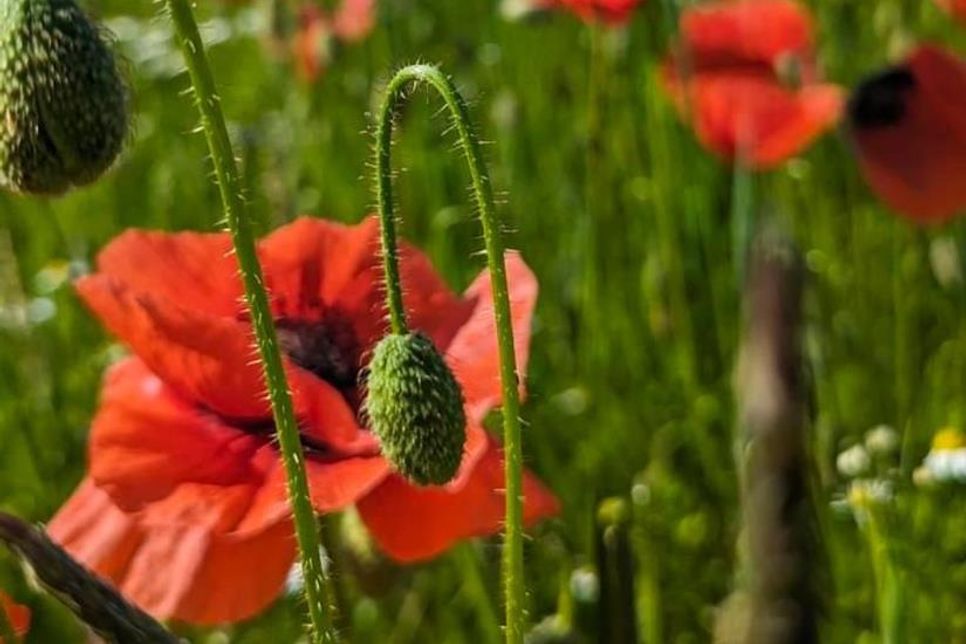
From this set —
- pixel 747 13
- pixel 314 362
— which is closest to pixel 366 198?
pixel 747 13

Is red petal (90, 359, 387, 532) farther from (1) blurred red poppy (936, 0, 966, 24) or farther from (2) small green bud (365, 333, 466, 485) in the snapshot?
(1) blurred red poppy (936, 0, 966, 24)


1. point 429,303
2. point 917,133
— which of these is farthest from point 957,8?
point 429,303

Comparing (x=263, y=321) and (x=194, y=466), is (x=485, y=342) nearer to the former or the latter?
(x=194, y=466)

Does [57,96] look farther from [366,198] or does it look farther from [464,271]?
[366,198]

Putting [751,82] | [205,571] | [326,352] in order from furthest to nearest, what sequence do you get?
[751,82]
[326,352]
[205,571]

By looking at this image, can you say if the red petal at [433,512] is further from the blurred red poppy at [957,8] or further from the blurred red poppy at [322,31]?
the blurred red poppy at [322,31]
